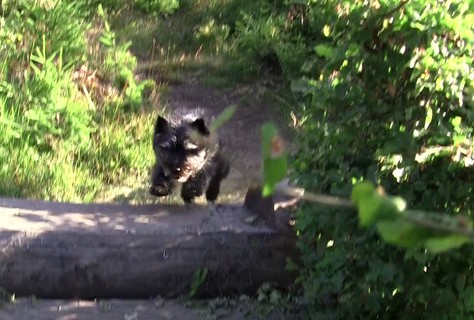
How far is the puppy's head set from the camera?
5.70 m

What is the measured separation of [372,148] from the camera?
4.02 metres

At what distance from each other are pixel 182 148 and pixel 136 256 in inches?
45.8

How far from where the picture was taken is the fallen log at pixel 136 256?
185 inches

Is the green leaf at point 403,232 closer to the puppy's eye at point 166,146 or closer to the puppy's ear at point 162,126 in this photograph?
the puppy's eye at point 166,146

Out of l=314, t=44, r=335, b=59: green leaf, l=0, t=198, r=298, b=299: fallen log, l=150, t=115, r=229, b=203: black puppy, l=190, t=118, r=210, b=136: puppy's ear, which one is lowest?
l=0, t=198, r=298, b=299: fallen log

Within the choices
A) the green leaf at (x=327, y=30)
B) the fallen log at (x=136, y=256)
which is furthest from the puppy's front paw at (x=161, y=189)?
the green leaf at (x=327, y=30)

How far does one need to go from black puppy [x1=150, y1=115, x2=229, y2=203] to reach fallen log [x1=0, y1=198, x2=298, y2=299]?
74cm

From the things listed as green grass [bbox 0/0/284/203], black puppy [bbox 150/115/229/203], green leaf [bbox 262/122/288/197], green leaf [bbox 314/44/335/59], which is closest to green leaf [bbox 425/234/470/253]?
green leaf [bbox 262/122/288/197]

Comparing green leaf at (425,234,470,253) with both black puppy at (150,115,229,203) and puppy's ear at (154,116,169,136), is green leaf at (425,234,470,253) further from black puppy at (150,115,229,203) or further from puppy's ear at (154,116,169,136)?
puppy's ear at (154,116,169,136)

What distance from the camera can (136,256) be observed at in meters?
4.77

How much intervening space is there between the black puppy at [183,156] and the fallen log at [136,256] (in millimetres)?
742

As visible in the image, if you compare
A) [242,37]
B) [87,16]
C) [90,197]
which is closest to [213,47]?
[242,37]

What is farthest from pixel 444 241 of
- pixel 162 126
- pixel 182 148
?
pixel 162 126

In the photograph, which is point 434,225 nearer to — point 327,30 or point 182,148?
point 327,30
